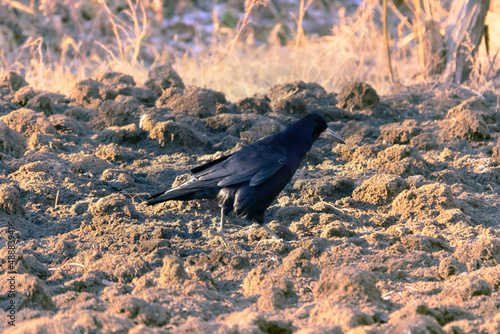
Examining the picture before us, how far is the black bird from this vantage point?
3963 mm

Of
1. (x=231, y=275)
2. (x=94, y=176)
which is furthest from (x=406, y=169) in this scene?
(x=94, y=176)

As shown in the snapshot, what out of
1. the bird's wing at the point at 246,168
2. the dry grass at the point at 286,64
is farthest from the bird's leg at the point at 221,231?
the dry grass at the point at 286,64

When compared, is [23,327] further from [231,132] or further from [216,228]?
[231,132]

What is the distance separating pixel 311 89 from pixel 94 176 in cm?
274

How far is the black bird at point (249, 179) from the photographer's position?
156 inches

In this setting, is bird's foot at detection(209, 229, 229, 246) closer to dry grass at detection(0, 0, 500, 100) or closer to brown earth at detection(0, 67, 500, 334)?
brown earth at detection(0, 67, 500, 334)

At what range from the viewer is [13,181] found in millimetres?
4539

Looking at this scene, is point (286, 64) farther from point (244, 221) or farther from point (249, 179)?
point (249, 179)

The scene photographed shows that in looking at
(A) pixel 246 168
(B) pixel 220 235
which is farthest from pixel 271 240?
(A) pixel 246 168

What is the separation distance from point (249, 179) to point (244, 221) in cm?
52

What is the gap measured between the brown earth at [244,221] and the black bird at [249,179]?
186mm

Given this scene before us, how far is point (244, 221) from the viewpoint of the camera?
4.41 m

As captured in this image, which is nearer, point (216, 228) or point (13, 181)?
point (216, 228)

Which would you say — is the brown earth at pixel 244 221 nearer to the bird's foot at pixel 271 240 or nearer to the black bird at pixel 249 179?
the bird's foot at pixel 271 240
